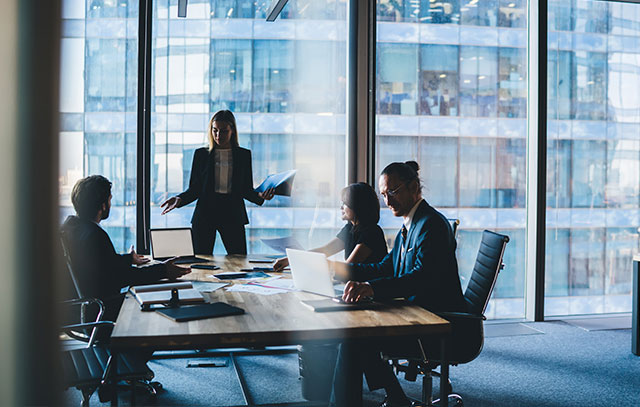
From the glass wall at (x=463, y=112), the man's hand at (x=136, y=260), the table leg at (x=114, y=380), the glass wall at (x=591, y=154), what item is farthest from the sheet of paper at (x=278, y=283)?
the glass wall at (x=591, y=154)

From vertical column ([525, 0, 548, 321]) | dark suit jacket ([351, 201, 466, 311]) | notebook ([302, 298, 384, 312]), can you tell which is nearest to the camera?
notebook ([302, 298, 384, 312])

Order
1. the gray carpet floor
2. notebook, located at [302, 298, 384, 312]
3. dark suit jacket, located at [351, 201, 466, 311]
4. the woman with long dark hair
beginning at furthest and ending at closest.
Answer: the gray carpet floor < the woman with long dark hair < dark suit jacket, located at [351, 201, 466, 311] < notebook, located at [302, 298, 384, 312]

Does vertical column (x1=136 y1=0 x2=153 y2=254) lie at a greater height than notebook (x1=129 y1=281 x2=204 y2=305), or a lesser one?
greater

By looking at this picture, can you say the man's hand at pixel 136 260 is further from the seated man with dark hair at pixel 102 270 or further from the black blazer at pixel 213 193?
the black blazer at pixel 213 193

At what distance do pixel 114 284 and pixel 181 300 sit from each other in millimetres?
592

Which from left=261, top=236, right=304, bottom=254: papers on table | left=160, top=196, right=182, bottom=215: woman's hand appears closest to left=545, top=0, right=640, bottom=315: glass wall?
left=261, top=236, right=304, bottom=254: papers on table

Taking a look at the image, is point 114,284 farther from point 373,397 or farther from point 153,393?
point 373,397

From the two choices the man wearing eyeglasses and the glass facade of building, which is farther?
the glass facade of building

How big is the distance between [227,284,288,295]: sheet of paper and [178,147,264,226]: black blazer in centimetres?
146

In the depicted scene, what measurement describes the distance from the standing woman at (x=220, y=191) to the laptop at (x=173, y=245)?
39cm

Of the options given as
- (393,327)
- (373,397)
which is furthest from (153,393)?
(393,327)

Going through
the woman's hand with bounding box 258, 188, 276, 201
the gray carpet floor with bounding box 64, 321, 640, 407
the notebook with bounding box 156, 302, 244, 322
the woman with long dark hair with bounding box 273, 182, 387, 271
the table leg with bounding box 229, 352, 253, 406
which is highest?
the woman's hand with bounding box 258, 188, 276, 201

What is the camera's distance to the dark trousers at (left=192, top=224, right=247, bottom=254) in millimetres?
3932

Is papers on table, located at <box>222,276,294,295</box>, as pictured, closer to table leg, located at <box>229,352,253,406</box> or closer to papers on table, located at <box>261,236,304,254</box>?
table leg, located at <box>229,352,253,406</box>
